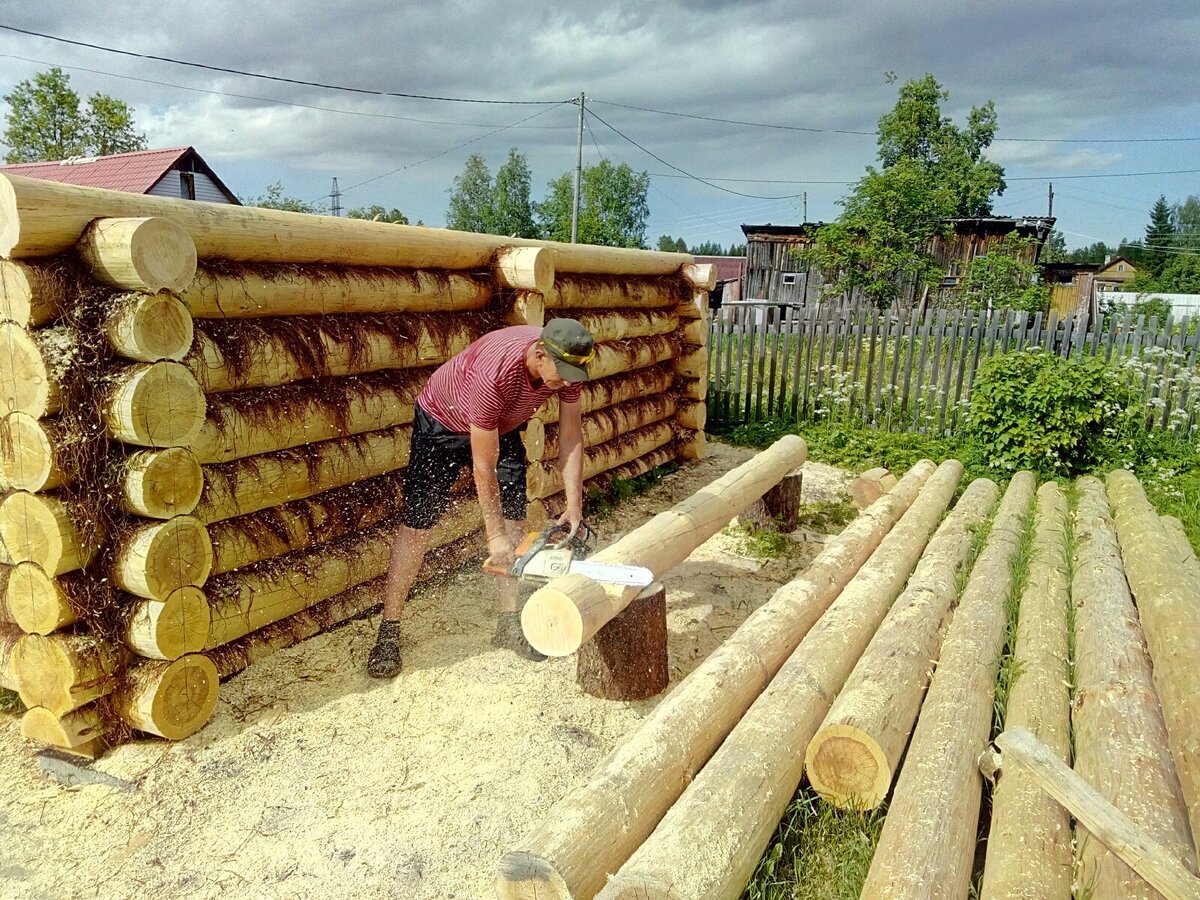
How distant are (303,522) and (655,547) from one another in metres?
1.89

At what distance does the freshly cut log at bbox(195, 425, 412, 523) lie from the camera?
366cm

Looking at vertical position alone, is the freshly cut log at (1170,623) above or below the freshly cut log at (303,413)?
below

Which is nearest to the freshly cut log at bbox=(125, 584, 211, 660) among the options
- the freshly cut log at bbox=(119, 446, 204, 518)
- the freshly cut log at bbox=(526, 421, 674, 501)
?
the freshly cut log at bbox=(119, 446, 204, 518)

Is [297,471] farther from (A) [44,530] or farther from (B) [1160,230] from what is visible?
(B) [1160,230]

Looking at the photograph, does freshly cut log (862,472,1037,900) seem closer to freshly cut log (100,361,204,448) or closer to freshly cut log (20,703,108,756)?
freshly cut log (100,361,204,448)

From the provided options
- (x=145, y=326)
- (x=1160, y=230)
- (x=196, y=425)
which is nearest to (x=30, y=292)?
(x=145, y=326)

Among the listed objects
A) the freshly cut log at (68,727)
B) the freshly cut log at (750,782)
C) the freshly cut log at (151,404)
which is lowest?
the freshly cut log at (68,727)

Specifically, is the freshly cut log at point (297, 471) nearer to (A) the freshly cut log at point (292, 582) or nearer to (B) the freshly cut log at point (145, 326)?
(A) the freshly cut log at point (292, 582)

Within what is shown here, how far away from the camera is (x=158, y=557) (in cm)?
315

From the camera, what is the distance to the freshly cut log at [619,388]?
6.13m

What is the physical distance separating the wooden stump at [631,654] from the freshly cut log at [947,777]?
125 cm

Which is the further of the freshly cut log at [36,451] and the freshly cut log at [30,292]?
the freshly cut log at [36,451]

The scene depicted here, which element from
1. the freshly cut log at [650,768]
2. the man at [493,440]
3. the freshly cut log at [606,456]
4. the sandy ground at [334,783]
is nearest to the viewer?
the freshly cut log at [650,768]

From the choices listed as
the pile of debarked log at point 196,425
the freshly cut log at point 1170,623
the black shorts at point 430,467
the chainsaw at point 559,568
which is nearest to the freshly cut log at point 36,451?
the pile of debarked log at point 196,425
